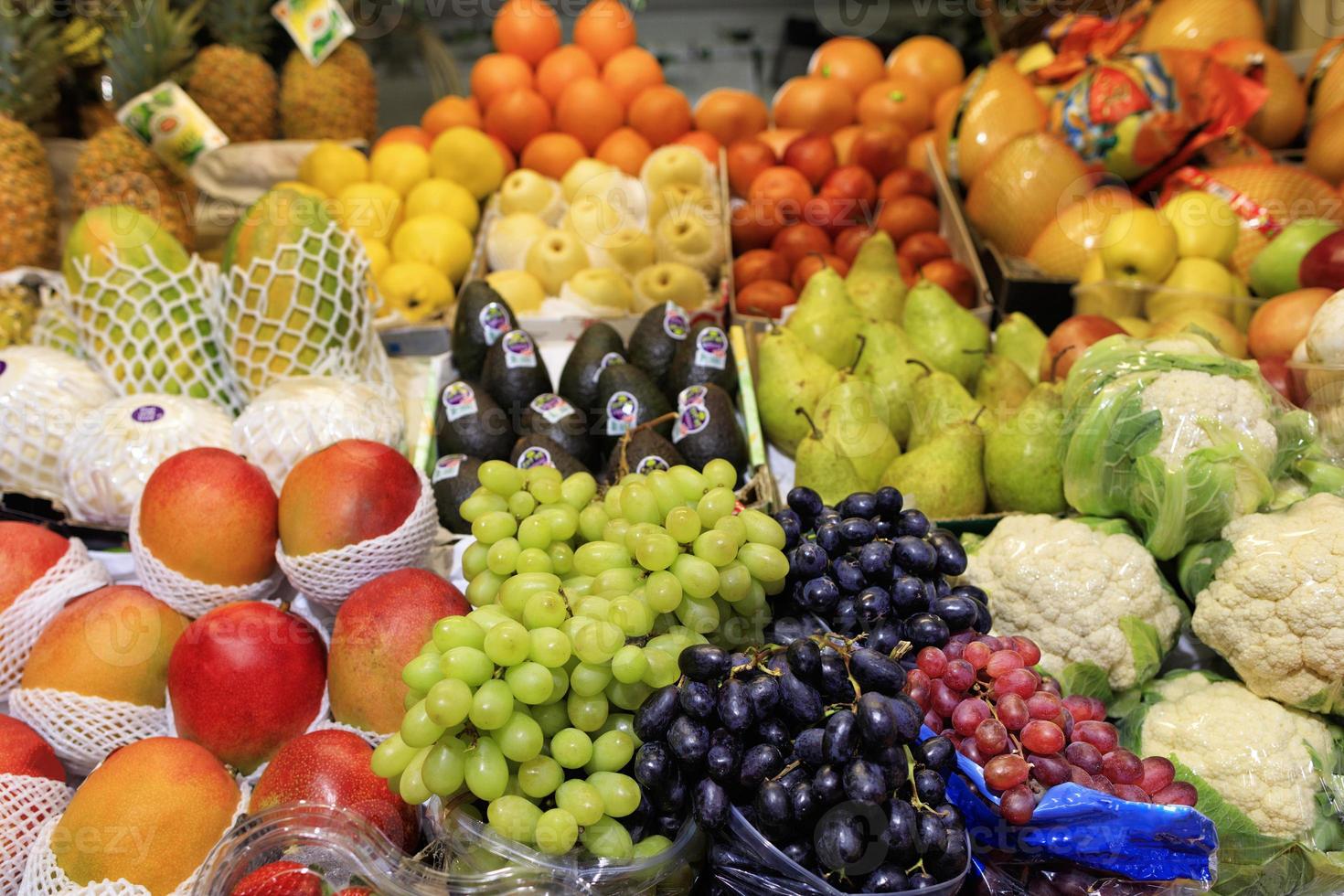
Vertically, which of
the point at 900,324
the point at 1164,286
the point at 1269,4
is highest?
the point at 1269,4

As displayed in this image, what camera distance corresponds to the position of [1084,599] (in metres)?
Answer: 1.33

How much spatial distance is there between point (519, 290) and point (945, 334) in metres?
1.18

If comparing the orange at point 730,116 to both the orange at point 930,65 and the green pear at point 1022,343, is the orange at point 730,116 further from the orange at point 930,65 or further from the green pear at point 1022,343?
the green pear at point 1022,343

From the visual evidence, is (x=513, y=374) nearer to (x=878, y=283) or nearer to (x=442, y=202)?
(x=878, y=283)

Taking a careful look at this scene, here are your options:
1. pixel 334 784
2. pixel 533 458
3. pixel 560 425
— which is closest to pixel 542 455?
pixel 533 458

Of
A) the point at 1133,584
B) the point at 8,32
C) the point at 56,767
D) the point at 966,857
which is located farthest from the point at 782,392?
the point at 8,32

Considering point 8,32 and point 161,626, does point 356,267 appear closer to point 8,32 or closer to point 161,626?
point 161,626

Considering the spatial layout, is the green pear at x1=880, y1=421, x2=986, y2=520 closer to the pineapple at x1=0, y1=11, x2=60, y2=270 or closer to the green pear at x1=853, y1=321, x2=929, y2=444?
the green pear at x1=853, y1=321, x2=929, y2=444

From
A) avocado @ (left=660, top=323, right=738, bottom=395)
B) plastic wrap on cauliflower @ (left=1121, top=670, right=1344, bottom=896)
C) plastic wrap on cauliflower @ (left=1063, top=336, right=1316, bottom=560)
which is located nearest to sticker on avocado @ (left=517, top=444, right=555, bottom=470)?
avocado @ (left=660, top=323, right=738, bottom=395)

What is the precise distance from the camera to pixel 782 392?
1958 mm

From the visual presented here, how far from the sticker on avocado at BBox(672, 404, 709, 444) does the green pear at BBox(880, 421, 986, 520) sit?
15.6 inches

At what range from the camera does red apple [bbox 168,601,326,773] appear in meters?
1.28

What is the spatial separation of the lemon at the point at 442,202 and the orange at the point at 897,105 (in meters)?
1.49

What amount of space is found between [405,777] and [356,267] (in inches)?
54.3
